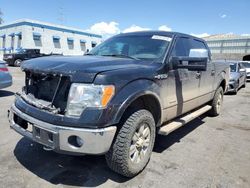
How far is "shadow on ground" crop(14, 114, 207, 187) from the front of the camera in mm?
3062

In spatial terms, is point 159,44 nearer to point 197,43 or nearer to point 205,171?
point 197,43

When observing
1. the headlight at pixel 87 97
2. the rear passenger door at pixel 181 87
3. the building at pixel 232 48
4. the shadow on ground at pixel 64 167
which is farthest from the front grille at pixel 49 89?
the building at pixel 232 48

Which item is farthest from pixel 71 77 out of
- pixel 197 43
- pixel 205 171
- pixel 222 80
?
pixel 222 80

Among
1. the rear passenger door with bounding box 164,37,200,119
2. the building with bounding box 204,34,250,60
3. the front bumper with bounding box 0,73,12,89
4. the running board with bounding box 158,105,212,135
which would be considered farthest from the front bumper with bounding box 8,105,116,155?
the building with bounding box 204,34,250,60

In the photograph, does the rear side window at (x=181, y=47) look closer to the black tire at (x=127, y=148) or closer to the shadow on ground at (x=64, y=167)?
the black tire at (x=127, y=148)

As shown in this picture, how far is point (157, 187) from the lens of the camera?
9.71 ft

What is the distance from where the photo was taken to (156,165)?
139 inches

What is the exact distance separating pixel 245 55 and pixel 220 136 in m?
28.2

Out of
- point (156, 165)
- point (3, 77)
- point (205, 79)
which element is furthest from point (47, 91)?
point (3, 77)

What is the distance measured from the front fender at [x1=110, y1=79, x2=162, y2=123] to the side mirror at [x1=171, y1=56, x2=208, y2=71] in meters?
0.59

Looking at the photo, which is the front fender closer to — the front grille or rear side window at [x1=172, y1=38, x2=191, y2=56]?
the front grille

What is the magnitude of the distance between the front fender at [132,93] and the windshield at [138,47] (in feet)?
2.08

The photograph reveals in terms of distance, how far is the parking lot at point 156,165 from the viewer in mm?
3049

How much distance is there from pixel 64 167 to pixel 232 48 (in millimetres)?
31272
